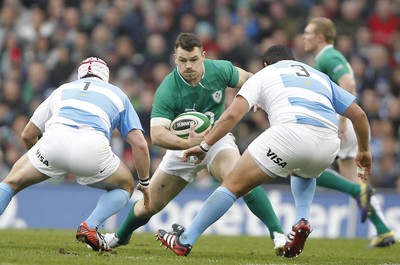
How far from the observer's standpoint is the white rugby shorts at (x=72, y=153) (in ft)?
30.8

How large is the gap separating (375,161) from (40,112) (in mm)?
8622

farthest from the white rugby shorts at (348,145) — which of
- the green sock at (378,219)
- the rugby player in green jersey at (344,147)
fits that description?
the green sock at (378,219)

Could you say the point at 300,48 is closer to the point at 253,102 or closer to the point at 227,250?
the point at 227,250

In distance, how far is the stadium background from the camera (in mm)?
17594

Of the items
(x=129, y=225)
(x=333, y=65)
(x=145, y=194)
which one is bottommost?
(x=129, y=225)

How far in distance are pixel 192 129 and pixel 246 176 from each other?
1109 millimetres

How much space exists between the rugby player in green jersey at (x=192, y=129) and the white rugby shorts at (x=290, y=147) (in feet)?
3.74

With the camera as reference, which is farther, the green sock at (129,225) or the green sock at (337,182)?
the green sock at (337,182)

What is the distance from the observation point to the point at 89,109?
377 inches

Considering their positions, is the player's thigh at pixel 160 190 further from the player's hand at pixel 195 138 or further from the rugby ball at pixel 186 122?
the player's hand at pixel 195 138

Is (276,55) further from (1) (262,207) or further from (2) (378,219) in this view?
(2) (378,219)

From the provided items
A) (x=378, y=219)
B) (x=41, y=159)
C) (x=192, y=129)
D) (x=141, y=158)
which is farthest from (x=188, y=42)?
(x=378, y=219)

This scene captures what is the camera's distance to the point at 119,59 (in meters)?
19.3

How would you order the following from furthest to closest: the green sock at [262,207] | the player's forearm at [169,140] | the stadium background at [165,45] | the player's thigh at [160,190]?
the stadium background at [165,45]
the player's thigh at [160,190]
the green sock at [262,207]
the player's forearm at [169,140]
